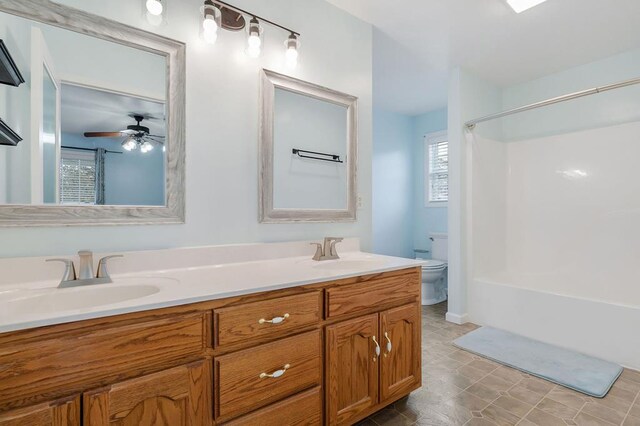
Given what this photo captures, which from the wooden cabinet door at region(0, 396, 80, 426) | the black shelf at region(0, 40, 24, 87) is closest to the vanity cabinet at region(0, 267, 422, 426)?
the wooden cabinet door at region(0, 396, 80, 426)

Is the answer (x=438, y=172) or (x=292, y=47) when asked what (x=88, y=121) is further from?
(x=438, y=172)

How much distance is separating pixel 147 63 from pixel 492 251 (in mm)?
3277

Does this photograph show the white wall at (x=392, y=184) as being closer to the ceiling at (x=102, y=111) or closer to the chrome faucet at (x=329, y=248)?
the chrome faucet at (x=329, y=248)

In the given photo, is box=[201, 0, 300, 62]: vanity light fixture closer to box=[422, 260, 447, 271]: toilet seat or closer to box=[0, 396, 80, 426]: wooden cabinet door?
box=[0, 396, 80, 426]: wooden cabinet door

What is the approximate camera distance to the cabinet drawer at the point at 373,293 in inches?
53.3

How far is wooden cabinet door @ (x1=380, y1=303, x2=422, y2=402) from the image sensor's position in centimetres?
153

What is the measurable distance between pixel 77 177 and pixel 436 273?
3.14 metres

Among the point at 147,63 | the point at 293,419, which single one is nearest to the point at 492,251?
the point at 293,419

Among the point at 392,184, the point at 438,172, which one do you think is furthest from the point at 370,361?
the point at 438,172

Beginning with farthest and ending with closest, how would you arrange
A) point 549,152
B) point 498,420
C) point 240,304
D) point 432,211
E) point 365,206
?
point 432,211
point 549,152
point 365,206
point 498,420
point 240,304

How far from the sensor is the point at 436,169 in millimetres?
4152

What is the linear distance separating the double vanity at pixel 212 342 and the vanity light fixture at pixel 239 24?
1074 millimetres

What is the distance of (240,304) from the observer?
1.09m

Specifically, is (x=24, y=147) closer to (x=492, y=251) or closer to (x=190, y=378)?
(x=190, y=378)
